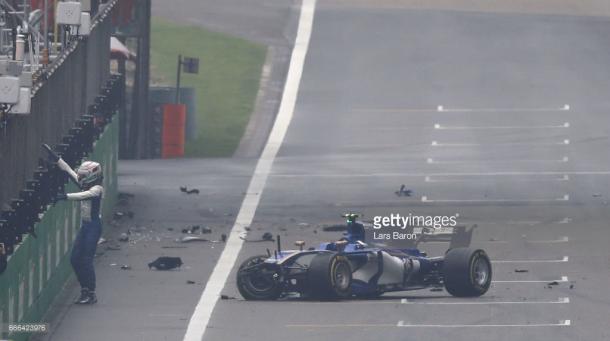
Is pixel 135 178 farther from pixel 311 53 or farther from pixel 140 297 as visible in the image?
pixel 311 53

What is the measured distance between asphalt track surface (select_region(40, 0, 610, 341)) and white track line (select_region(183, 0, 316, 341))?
21 centimetres

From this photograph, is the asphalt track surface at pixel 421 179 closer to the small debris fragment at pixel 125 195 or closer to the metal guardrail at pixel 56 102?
the small debris fragment at pixel 125 195

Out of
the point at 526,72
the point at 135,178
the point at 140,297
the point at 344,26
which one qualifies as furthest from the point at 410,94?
the point at 140,297

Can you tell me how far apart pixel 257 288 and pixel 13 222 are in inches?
197

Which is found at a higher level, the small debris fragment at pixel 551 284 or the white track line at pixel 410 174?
the small debris fragment at pixel 551 284

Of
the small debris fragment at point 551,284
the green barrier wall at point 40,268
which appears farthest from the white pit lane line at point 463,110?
the small debris fragment at point 551,284

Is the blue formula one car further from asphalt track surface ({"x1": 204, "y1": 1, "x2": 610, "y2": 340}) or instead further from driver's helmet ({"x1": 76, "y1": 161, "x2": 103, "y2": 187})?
driver's helmet ({"x1": 76, "y1": 161, "x2": 103, "y2": 187})

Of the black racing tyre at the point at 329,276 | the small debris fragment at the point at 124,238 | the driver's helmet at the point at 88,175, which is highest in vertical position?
the driver's helmet at the point at 88,175

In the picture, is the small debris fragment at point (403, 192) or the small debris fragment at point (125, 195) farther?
the small debris fragment at point (403, 192)

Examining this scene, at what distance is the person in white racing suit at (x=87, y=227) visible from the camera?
83.0ft

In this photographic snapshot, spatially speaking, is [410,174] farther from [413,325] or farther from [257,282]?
[413,325]

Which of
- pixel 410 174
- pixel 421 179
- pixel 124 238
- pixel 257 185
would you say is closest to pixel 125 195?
pixel 257 185

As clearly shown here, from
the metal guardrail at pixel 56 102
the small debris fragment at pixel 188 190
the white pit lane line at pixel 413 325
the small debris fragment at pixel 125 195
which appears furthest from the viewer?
the small debris fragment at pixel 188 190

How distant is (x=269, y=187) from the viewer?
4066 centimetres
